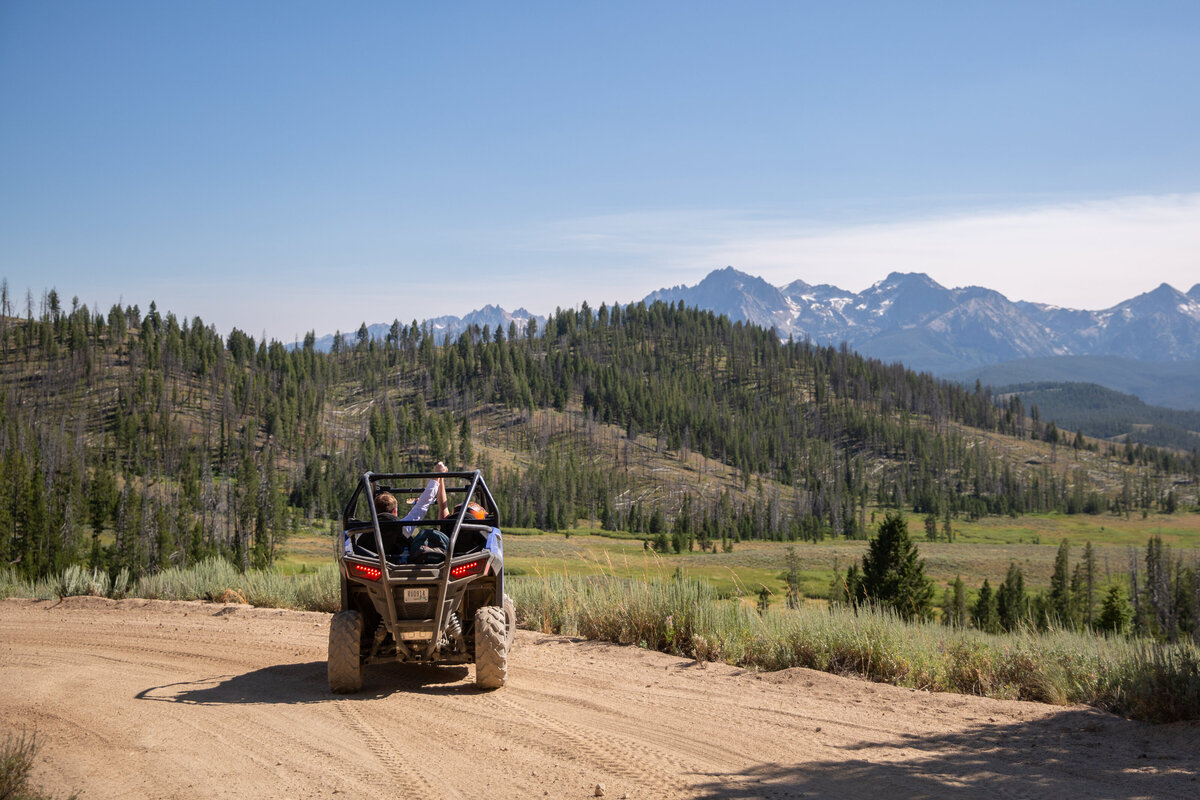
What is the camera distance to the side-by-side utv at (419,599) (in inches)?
311

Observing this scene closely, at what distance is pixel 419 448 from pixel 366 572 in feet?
459

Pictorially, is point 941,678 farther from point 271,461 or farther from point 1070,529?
point 1070,529

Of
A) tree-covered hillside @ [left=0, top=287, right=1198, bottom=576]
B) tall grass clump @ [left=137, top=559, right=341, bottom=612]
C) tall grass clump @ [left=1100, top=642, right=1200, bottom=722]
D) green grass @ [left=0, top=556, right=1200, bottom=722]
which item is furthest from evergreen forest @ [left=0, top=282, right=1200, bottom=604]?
tall grass clump @ [left=1100, top=642, right=1200, bottom=722]

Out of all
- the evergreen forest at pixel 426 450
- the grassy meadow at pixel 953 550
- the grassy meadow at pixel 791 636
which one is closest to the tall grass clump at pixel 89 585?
the grassy meadow at pixel 791 636

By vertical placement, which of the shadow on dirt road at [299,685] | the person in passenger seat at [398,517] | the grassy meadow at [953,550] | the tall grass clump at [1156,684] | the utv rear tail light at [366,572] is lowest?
the grassy meadow at [953,550]

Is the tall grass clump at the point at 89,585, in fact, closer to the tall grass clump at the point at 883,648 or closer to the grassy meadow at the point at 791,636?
the grassy meadow at the point at 791,636

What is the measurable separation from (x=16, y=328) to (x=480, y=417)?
9440 centimetres

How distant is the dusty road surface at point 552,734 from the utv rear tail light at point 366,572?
1249 millimetres

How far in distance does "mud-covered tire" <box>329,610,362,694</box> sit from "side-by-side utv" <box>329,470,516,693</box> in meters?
0.01

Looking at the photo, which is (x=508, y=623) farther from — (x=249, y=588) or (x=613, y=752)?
(x=249, y=588)

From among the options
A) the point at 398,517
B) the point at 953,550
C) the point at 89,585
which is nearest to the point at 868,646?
the point at 398,517

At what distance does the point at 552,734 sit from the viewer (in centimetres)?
704

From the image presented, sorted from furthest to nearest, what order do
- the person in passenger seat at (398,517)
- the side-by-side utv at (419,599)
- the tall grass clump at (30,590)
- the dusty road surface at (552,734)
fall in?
the tall grass clump at (30,590) → the person in passenger seat at (398,517) → the side-by-side utv at (419,599) → the dusty road surface at (552,734)

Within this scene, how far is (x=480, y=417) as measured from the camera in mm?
179750
